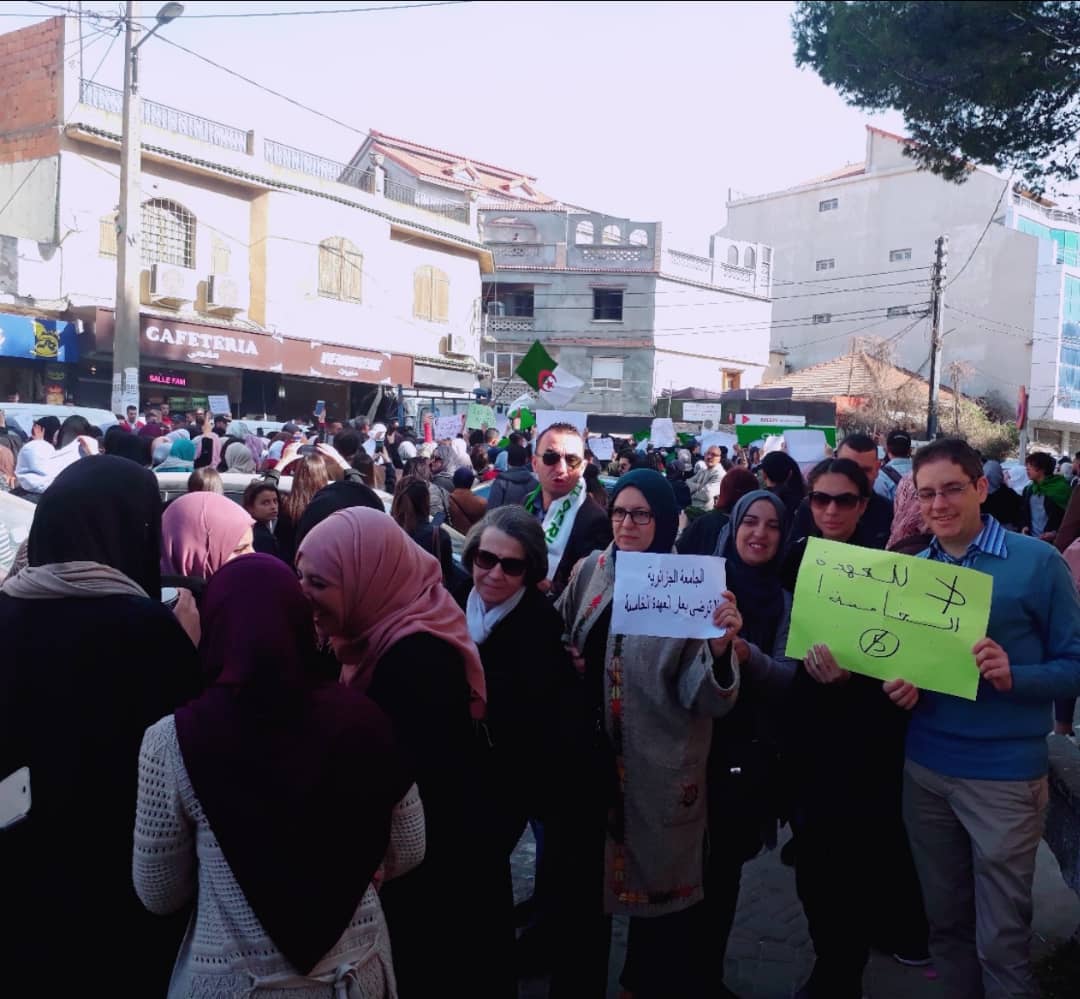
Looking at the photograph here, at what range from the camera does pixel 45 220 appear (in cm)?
2195

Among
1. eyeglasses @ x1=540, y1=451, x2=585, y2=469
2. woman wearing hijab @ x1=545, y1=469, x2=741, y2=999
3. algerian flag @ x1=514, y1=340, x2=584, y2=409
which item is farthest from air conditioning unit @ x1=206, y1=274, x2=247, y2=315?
woman wearing hijab @ x1=545, y1=469, x2=741, y2=999

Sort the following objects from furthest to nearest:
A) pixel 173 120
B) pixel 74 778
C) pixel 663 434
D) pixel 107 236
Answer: pixel 173 120 < pixel 107 236 < pixel 663 434 < pixel 74 778

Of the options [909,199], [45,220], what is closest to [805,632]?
[45,220]

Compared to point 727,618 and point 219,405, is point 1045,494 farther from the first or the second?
point 219,405

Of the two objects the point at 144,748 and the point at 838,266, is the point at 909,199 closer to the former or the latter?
the point at 838,266

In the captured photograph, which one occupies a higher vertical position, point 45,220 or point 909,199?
point 909,199

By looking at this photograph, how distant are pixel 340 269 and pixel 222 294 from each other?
454 cm

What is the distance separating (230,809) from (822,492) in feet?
9.03

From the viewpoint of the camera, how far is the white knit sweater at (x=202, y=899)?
2096 mm

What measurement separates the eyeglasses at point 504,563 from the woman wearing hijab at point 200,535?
1054 millimetres

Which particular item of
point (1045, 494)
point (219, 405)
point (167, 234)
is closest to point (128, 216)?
point (219, 405)

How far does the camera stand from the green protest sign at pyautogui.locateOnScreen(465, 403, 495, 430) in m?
17.5

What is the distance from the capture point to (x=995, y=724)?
3215 mm

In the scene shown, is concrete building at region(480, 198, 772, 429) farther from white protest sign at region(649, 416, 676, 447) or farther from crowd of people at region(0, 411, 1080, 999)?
crowd of people at region(0, 411, 1080, 999)
